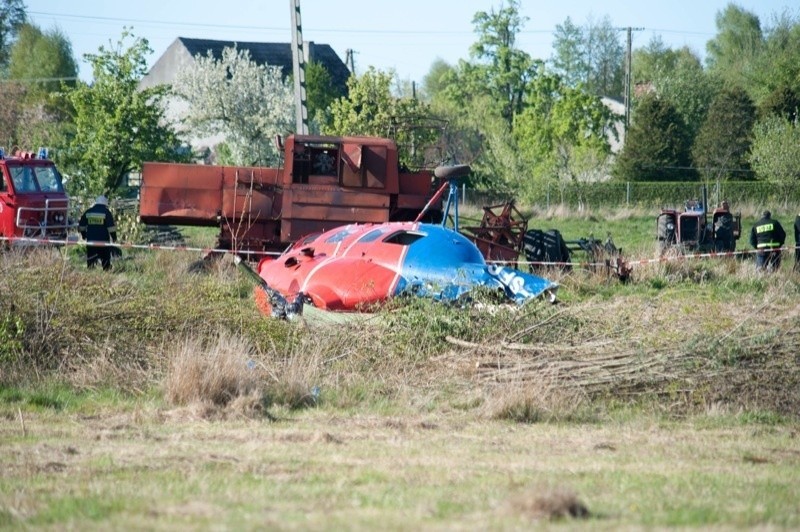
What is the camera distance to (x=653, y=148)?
2366 inches

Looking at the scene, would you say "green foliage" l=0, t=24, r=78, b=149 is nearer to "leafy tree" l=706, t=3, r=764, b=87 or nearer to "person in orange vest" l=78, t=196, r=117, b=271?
"person in orange vest" l=78, t=196, r=117, b=271

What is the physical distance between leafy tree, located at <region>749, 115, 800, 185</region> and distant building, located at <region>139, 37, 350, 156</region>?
24.2 meters

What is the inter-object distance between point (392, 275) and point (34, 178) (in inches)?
498

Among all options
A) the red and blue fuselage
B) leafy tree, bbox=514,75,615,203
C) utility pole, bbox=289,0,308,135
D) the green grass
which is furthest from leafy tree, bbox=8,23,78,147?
the green grass

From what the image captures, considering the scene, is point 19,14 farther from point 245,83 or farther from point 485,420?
point 485,420

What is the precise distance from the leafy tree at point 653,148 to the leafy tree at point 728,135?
1013 millimetres

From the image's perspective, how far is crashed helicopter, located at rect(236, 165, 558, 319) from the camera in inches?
602

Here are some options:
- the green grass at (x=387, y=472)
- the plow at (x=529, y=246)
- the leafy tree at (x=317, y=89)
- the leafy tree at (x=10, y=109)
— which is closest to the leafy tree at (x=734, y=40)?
the leafy tree at (x=317, y=89)

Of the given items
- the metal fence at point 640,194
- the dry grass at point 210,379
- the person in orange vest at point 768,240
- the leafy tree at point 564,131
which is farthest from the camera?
the leafy tree at point 564,131

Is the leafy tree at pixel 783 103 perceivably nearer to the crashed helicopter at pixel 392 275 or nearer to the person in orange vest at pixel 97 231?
the person in orange vest at pixel 97 231

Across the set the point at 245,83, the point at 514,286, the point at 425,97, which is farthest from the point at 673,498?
the point at 425,97

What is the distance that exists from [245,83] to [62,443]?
4337cm

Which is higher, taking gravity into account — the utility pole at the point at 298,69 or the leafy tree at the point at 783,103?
the leafy tree at the point at 783,103

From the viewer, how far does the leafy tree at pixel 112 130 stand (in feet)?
109
